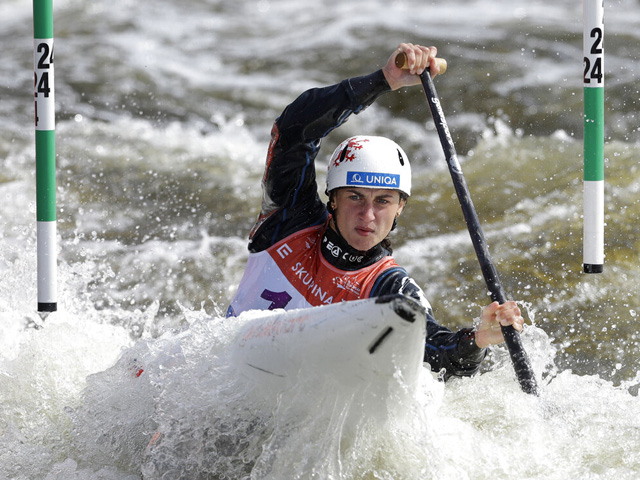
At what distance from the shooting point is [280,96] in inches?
414

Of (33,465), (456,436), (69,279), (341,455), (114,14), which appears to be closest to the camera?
(341,455)

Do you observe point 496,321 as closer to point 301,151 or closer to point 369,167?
point 369,167

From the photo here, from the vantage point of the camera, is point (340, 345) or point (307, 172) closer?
point (340, 345)

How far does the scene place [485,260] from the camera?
349cm

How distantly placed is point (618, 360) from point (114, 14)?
431 inches

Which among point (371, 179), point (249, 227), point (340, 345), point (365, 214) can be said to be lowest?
point (340, 345)

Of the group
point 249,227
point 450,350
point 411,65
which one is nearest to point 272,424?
point 450,350

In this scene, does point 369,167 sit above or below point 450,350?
above

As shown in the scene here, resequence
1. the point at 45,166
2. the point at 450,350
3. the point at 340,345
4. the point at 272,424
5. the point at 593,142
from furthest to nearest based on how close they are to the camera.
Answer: the point at 45,166
the point at 593,142
the point at 450,350
the point at 272,424
the point at 340,345

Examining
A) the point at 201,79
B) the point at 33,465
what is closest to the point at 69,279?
the point at 33,465

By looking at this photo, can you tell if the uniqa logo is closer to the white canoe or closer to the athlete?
the athlete

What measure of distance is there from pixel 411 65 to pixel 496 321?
1199mm

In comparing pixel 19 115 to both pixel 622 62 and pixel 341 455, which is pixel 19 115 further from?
pixel 341 455

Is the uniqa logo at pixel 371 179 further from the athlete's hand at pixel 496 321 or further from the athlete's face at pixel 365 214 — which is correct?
the athlete's hand at pixel 496 321
